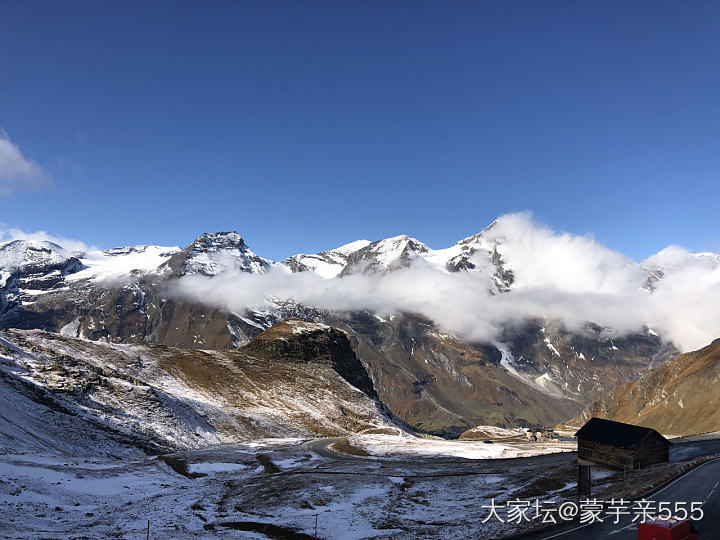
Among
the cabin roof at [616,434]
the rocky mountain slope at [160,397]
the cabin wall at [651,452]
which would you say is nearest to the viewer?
the cabin wall at [651,452]

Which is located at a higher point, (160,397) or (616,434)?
(160,397)

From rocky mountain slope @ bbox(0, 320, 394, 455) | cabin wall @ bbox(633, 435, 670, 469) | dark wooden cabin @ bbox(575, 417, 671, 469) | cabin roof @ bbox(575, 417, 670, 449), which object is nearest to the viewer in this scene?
cabin wall @ bbox(633, 435, 670, 469)

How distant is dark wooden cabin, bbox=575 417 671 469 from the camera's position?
212 feet

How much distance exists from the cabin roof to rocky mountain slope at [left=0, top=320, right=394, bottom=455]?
235 ft

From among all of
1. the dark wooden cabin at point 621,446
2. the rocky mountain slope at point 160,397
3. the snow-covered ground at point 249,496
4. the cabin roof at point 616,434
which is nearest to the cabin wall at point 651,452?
the dark wooden cabin at point 621,446

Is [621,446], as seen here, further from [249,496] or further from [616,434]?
[249,496]

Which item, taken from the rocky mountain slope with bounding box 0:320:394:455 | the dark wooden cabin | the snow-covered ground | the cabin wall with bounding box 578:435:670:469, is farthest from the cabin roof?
the rocky mountain slope with bounding box 0:320:394:455

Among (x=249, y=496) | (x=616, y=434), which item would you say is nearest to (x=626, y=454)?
(x=616, y=434)

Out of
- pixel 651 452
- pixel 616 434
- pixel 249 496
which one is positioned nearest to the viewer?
pixel 249 496

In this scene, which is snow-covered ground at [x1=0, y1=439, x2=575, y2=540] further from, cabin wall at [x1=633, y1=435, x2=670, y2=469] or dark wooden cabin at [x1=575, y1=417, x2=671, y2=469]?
cabin wall at [x1=633, y1=435, x2=670, y2=469]

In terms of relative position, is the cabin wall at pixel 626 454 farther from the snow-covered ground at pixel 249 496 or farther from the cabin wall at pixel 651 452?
the snow-covered ground at pixel 249 496

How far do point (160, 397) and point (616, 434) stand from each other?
8986cm

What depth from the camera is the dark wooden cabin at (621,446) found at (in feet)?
212

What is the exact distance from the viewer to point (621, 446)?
65.6 metres
